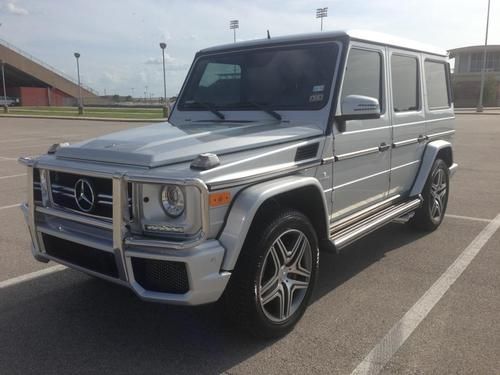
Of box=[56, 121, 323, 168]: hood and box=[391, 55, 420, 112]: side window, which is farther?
box=[391, 55, 420, 112]: side window

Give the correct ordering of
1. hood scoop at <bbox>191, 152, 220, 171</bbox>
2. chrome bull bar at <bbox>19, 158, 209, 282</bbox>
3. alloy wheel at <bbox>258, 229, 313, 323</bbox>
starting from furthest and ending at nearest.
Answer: alloy wheel at <bbox>258, 229, 313, 323</bbox> < hood scoop at <bbox>191, 152, 220, 171</bbox> < chrome bull bar at <bbox>19, 158, 209, 282</bbox>

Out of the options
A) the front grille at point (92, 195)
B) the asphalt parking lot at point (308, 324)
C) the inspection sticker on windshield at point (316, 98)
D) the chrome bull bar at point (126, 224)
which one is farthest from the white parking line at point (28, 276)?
the inspection sticker on windshield at point (316, 98)

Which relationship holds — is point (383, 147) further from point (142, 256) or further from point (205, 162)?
point (142, 256)

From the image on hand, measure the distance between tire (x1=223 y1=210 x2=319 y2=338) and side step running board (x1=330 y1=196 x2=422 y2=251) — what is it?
14.7 inches

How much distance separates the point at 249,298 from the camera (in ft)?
10.3

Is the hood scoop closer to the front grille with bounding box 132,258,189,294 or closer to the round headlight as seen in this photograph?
the round headlight

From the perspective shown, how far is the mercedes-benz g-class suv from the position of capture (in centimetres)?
290

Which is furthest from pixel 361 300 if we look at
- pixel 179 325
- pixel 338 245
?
pixel 179 325

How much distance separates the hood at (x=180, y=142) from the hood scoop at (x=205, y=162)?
184 mm

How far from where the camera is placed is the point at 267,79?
437cm

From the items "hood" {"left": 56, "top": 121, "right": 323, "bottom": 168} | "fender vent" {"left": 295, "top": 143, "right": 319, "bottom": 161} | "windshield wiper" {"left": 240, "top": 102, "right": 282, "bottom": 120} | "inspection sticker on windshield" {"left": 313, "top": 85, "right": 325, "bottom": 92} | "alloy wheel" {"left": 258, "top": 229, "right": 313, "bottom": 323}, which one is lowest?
"alloy wheel" {"left": 258, "top": 229, "right": 313, "bottom": 323}

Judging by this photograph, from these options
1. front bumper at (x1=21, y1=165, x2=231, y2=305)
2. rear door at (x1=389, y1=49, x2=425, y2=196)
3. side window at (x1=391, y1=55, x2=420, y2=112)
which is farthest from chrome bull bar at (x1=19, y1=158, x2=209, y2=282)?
side window at (x1=391, y1=55, x2=420, y2=112)

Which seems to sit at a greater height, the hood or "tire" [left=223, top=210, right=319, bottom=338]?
the hood

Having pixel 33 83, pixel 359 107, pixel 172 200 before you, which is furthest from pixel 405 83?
pixel 33 83
